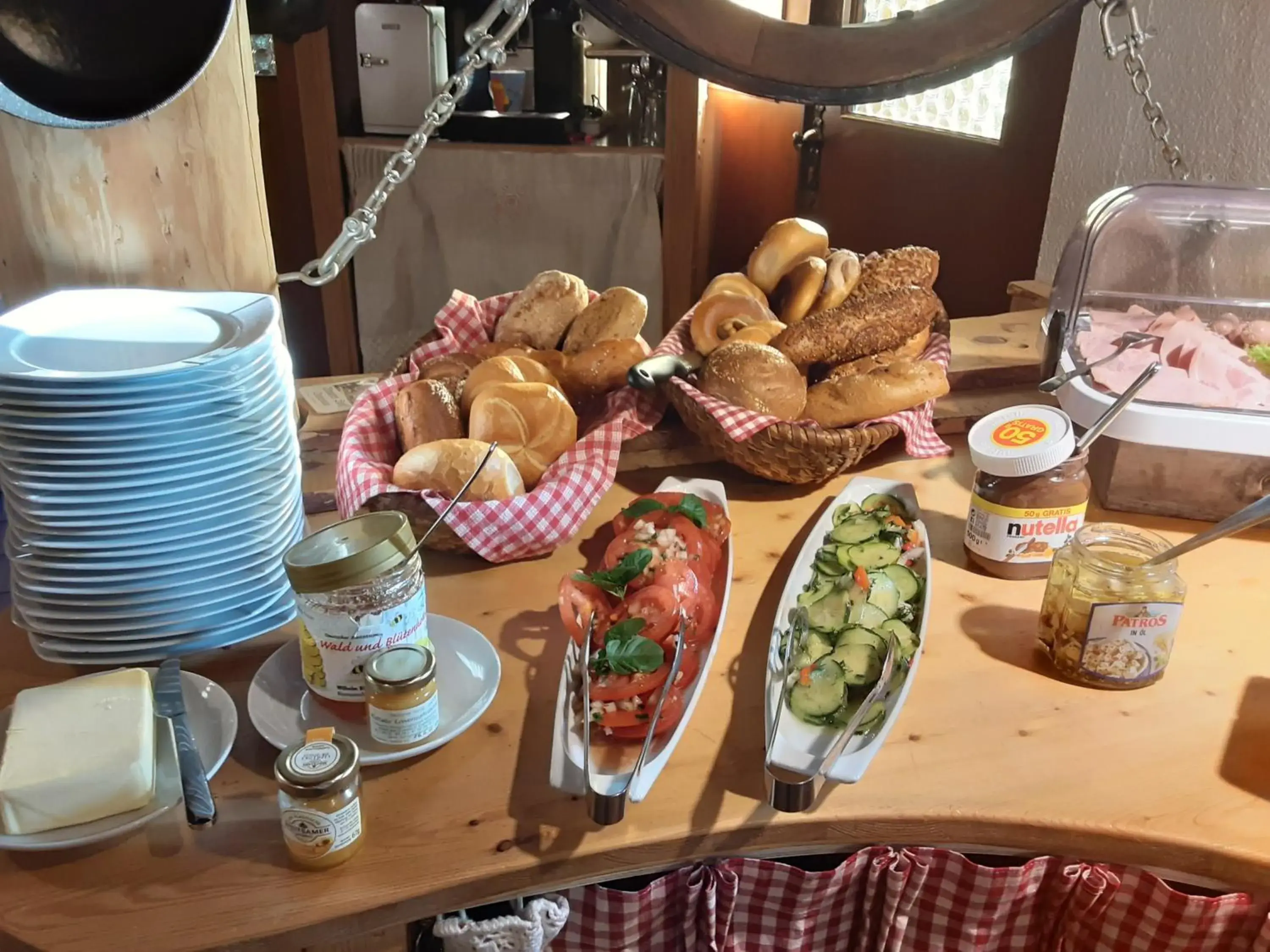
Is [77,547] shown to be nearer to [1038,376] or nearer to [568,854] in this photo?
[568,854]

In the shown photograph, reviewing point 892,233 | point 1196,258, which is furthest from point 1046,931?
point 892,233

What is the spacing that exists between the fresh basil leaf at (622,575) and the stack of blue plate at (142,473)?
26 centimetres

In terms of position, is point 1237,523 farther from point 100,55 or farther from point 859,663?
point 100,55

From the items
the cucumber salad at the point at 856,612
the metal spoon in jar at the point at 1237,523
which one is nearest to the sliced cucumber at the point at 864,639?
the cucumber salad at the point at 856,612

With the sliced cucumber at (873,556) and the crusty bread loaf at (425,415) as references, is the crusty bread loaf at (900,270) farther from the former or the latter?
the crusty bread loaf at (425,415)

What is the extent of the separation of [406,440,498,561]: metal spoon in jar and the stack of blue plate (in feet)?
0.40

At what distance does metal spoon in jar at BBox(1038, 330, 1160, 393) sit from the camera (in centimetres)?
99

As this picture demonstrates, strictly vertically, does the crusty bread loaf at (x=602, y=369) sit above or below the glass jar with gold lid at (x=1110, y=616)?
above

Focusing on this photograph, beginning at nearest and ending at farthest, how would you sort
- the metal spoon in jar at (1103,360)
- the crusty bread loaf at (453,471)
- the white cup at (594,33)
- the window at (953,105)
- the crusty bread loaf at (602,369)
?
the crusty bread loaf at (453,471), the metal spoon in jar at (1103,360), the crusty bread loaf at (602,369), the window at (953,105), the white cup at (594,33)

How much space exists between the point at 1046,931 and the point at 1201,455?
476mm

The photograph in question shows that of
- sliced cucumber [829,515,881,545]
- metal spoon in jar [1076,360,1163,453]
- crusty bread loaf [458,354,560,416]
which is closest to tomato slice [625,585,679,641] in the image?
sliced cucumber [829,515,881,545]

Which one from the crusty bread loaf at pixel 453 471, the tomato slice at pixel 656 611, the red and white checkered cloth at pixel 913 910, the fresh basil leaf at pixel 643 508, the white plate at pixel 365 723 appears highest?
the crusty bread loaf at pixel 453 471

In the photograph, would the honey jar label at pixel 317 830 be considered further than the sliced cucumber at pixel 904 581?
No

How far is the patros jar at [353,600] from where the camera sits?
0.65 m
